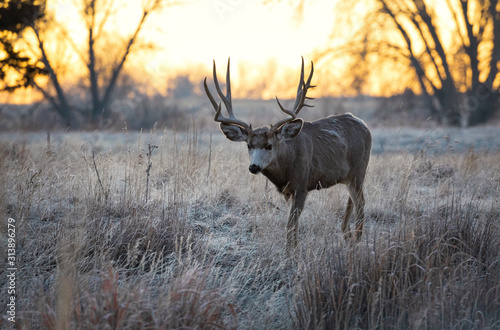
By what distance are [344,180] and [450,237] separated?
6.62 ft

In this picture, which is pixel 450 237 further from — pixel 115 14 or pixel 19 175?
pixel 115 14

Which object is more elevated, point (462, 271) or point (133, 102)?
point (133, 102)

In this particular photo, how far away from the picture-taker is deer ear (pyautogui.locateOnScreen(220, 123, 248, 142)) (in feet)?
20.7

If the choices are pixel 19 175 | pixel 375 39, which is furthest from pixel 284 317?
pixel 375 39

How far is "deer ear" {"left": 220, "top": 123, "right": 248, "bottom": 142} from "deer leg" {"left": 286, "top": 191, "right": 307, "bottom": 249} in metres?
0.95

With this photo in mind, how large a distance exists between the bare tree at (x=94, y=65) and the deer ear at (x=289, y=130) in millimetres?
17621

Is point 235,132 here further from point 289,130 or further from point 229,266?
point 229,266

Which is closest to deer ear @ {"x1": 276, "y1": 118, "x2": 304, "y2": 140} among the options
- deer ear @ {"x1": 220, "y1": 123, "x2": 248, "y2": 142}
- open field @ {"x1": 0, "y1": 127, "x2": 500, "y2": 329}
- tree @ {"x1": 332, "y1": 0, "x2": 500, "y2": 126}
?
deer ear @ {"x1": 220, "y1": 123, "x2": 248, "y2": 142}

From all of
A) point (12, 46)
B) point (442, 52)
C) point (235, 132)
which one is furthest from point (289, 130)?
point (442, 52)

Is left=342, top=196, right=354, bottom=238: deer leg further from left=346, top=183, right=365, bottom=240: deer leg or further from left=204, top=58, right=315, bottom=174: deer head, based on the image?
left=204, top=58, right=315, bottom=174: deer head

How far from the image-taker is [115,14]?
23.1 meters

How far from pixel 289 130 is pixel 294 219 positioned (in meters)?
1.07

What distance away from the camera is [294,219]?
600 cm

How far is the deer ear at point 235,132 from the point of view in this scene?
6305mm
